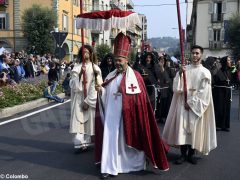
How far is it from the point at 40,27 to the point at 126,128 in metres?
36.3

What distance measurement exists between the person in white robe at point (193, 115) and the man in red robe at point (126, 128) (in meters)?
0.67

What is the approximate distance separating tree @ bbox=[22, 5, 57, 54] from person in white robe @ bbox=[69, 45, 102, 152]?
34080 mm

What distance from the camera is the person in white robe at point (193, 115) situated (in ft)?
21.9

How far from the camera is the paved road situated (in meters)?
6.19

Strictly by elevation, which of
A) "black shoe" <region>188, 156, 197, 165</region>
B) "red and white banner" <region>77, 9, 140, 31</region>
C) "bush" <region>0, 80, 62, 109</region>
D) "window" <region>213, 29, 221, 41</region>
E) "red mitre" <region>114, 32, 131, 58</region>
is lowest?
"black shoe" <region>188, 156, 197, 165</region>

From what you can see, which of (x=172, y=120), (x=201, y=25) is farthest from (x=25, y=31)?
(x=172, y=120)

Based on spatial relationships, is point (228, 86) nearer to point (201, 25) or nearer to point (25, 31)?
point (25, 31)

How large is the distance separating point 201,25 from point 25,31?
27.3 meters

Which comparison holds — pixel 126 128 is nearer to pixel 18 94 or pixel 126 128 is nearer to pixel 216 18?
pixel 18 94

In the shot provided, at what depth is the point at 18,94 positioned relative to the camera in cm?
1380

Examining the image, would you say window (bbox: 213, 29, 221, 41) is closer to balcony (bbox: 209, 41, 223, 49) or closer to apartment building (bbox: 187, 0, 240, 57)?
apartment building (bbox: 187, 0, 240, 57)

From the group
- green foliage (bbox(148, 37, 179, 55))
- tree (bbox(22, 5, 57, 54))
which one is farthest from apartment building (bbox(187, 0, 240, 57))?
tree (bbox(22, 5, 57, 54))

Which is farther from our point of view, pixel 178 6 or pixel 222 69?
pixel 222 69

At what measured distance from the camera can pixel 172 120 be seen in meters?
6.89
